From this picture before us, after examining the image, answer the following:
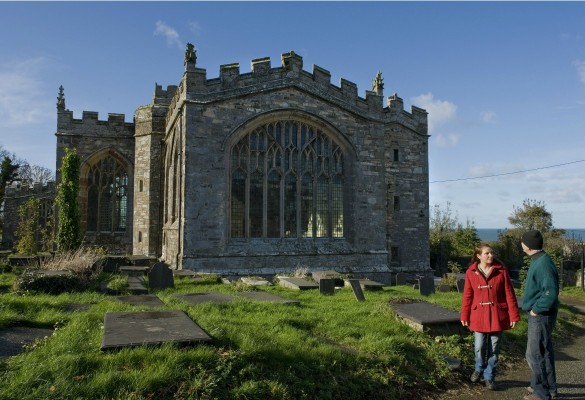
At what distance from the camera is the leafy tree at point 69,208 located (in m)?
16.9

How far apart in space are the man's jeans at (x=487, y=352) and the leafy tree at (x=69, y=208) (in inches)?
608

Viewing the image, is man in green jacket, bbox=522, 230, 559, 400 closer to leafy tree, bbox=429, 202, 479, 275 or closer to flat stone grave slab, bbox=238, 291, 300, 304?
flat stone grave slab, bbox=238, 291, 300, 304

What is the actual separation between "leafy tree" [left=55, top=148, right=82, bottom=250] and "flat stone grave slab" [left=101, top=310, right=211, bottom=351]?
1230cm

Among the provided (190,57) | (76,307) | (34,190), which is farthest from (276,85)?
(34,190)

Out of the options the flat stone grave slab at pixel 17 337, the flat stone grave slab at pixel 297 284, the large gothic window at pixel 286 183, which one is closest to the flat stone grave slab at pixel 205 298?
the flat stone grave slab at pixel 17 337

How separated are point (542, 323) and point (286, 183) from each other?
1264cm

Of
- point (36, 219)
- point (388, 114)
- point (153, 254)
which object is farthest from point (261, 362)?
point (36, 219)

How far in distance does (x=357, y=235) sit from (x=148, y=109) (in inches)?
459

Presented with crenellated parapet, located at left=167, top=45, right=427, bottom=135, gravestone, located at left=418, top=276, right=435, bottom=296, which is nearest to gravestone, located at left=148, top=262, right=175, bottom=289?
gravestone, located at left=418, top=276, right=435, bottom=296

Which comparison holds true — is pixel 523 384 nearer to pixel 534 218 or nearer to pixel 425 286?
pixel 425 286

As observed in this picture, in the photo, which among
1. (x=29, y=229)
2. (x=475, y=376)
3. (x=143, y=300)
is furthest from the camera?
(x=29, y=229)

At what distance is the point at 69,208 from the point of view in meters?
17.1

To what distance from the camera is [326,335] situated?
22.2 feet

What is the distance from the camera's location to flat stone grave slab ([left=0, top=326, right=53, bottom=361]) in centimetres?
503
